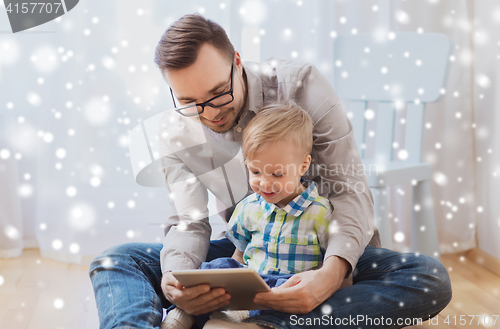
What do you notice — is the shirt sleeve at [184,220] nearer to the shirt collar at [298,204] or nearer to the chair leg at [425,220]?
the shirt collar at [298,204]

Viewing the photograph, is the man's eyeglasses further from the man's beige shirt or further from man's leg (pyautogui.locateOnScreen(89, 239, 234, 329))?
man's leg (pyautogui.locateOnScreen(89, 239, 234, 329))

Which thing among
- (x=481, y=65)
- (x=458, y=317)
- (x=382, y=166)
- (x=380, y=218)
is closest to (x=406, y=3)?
(x=481, y=65)

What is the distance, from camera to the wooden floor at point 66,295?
125 cm

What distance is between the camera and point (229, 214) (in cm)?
119

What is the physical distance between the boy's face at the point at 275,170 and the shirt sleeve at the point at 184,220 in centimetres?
22

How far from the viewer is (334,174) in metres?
1.04

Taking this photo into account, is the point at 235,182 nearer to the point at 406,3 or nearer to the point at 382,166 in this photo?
the point at 382,166

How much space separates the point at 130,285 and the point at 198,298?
6.7 inches

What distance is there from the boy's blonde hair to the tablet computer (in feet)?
0.95

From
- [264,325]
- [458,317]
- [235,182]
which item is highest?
[235,182]

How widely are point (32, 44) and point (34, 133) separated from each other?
0.34 metres

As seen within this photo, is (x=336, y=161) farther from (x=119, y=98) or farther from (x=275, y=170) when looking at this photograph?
(x=119, y=98)

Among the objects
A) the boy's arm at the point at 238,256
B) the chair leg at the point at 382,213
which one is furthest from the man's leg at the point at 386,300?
the chair leg at the point at 382,213

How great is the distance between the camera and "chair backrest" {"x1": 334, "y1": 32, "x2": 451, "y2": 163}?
1501mm
